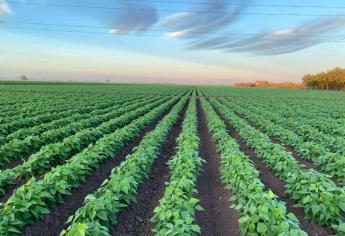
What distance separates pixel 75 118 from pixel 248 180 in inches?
467

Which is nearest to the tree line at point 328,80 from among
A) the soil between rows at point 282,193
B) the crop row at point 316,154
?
the crop row at point 316,154

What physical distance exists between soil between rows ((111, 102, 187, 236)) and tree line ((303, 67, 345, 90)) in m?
104

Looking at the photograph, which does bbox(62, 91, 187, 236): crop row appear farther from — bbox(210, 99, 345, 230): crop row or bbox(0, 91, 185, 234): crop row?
bbox(210, 99, 345, 230): crop row

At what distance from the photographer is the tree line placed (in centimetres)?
9994

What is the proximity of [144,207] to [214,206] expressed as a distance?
1.35 meters

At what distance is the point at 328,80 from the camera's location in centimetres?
10212

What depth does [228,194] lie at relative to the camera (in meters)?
6.96

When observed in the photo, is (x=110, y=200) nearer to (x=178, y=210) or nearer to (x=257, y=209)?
(x=178, y=210)

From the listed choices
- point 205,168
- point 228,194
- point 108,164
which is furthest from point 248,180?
point 108,164

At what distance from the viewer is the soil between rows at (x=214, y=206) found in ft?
18.1

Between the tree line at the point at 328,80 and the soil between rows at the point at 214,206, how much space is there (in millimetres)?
103017

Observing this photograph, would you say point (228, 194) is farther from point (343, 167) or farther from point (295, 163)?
point (343, 167)

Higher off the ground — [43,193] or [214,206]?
[43,193]

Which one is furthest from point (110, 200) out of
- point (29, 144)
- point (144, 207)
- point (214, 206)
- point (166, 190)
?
point (29, 144)
